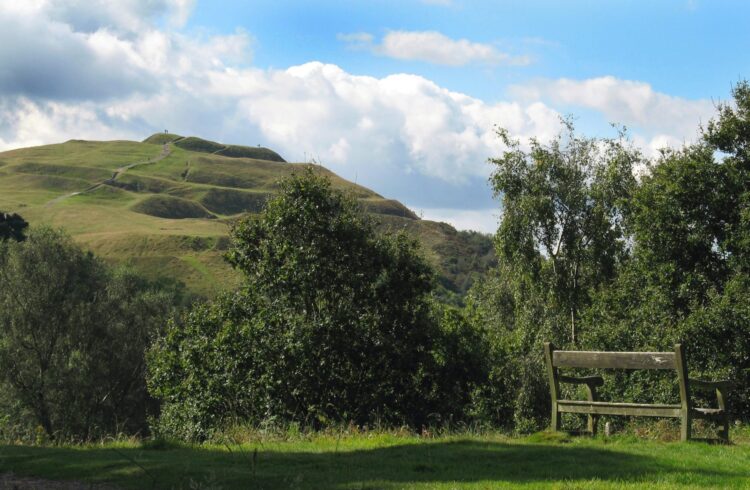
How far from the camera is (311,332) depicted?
862 inches

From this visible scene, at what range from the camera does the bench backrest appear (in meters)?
11.0

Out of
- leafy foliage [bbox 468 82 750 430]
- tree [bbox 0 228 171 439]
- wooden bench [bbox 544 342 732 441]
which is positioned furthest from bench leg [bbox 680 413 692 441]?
tree [bbox 0 228 171 439]

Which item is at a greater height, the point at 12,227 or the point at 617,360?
the point at 12,227

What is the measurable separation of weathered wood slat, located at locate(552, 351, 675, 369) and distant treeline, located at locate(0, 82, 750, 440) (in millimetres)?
5695

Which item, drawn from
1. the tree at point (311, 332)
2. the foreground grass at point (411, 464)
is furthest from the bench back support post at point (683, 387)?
the tree at point (311, 332)

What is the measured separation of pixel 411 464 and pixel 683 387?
450cm

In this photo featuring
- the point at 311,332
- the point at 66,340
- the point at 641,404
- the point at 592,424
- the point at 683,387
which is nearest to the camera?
the point at 683,387

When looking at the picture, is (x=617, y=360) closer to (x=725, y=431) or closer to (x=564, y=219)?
(x=725, y=431)

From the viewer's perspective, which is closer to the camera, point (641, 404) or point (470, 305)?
point (641, 404)

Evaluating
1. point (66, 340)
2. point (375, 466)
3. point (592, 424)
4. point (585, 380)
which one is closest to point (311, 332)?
point (585, 380)

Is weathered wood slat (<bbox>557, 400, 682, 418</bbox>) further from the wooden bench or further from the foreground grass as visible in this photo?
the foreground grass

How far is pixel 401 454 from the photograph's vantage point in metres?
10.6

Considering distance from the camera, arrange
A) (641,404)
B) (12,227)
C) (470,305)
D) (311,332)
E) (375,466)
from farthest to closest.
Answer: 1. (12,227)
2. (470,305)
3. (311,332)
4. (641,404)
5. (375,466)

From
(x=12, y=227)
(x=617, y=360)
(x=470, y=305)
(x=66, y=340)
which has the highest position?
(x=12, y=227)
